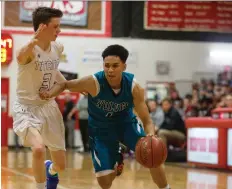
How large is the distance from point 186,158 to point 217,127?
1944 millimetres

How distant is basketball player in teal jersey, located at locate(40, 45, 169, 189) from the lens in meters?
5.43

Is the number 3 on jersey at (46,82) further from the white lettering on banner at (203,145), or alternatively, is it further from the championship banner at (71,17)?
the championship banner at (71,17)

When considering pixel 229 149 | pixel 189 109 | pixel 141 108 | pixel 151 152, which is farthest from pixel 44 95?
pixel 189 109

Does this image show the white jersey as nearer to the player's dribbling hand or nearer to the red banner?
the player's dribbling hand

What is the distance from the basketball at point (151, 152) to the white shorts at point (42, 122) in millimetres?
969

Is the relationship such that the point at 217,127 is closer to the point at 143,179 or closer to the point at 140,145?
the point at 143,179

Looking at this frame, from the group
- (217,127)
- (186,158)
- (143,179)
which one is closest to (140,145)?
(143,179)

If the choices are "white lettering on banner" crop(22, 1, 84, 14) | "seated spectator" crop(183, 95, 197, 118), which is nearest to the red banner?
"white lettering on banner" crop(22, 1, 84, 14)

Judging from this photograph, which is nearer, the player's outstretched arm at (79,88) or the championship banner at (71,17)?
the player's outstretched arm at (79,88)

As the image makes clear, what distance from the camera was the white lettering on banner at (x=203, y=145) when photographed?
11.0 metres

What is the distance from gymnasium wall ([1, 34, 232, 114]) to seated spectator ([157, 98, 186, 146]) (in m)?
6.53

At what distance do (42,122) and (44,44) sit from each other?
776 millimetres

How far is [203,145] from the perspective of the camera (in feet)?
37.2

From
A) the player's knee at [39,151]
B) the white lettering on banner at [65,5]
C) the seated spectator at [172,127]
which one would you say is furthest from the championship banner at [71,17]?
the player's knee at [39,151]
